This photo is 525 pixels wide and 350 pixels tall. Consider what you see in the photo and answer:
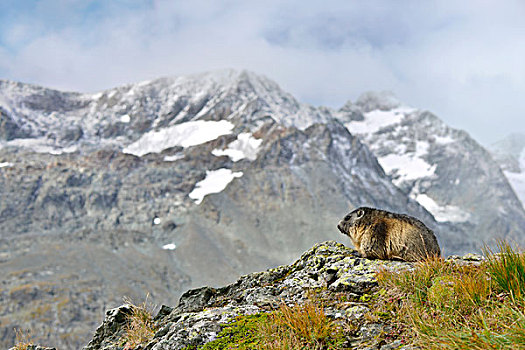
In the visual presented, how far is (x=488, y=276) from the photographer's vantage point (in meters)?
6.61

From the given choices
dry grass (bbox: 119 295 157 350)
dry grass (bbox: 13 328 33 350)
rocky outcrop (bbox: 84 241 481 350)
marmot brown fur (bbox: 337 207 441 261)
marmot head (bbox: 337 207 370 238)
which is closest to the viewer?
rocky outcrop (bbox: 84 241 481 350)

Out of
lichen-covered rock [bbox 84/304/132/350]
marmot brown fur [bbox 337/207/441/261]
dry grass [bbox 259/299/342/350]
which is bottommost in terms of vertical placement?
lichen-covered rock [bbox 84/304/132/350]

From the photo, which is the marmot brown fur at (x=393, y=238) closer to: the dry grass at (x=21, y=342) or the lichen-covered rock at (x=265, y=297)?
the lichen-covered rock at (x=265, y=297)

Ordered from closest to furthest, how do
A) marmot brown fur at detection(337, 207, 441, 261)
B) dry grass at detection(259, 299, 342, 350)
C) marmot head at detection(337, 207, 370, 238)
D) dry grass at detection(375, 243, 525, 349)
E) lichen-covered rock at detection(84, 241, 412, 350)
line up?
dry grass at detection(375, 243, 525, 349), dry grass at detection(259, 299, 342, 350), lichen-covered rock at detection(84, 241, 412, 350), marmot brown fur at detection(337, 207, 441, 261), marmot head at detection(337, 207, 370, 238)

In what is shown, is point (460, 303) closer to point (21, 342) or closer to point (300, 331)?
point (300, 331)

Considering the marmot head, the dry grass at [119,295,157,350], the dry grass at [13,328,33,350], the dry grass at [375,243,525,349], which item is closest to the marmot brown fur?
the marmot head

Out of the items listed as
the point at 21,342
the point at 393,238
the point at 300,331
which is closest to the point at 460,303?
the point at 300,331

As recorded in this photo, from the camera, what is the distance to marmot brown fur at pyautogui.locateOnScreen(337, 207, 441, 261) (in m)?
9.48

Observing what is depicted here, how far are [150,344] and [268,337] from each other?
95.8 inches

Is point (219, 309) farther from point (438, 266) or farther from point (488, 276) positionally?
point (488, 276)

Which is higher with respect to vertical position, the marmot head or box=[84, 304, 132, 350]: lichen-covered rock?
the marmot head

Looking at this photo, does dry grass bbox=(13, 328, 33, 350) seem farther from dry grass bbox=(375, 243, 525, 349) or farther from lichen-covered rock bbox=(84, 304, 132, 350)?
dry grass bbox=(375, 243, 525, 349)

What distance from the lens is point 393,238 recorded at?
10055 millimetres

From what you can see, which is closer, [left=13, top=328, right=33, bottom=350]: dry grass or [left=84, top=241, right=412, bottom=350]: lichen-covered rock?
[left=84, top=241, right=412, bottom=350]: lichen-covered rock
